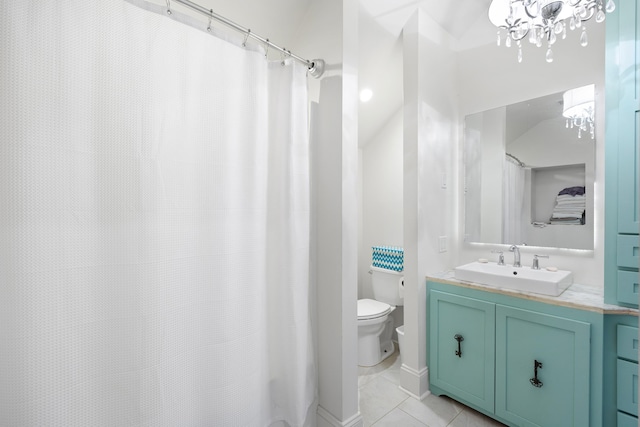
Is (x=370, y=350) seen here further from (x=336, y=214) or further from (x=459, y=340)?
(x=336, y=214)

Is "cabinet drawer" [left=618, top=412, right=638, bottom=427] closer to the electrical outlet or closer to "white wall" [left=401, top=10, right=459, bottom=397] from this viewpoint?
"white wall" [left=401, top=10, right=459, bottom=397]

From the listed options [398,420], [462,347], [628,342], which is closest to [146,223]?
[398,420]

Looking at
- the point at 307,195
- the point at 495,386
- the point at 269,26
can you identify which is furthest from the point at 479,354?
the point at 269,26

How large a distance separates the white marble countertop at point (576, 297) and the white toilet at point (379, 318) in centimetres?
65

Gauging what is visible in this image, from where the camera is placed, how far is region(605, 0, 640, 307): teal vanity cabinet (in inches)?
48.2

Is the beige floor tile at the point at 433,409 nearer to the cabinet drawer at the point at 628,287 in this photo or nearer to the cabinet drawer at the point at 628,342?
the cabinet drawer at the point at 628,342

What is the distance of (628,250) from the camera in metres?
1.24

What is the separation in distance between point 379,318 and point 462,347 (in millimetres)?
604

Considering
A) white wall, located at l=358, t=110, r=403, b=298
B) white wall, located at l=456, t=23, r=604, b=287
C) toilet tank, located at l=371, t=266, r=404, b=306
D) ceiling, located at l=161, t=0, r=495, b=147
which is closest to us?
ceiling, located at l=161, t=0, r=495, b=147

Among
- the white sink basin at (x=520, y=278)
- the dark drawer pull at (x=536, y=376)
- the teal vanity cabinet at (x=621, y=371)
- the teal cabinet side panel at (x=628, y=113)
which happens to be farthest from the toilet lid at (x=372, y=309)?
the teal cabinet side panel at (x=628, y=113)

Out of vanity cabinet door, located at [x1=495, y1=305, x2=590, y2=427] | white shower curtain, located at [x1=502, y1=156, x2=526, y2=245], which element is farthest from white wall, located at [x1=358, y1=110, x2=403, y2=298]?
vanity cabinet door, located at [x1=495, y1=305, x2=590, y2=427]

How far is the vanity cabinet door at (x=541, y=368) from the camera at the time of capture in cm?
131

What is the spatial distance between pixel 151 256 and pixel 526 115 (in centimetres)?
238

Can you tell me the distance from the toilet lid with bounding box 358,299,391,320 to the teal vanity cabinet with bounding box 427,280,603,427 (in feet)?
1.33
